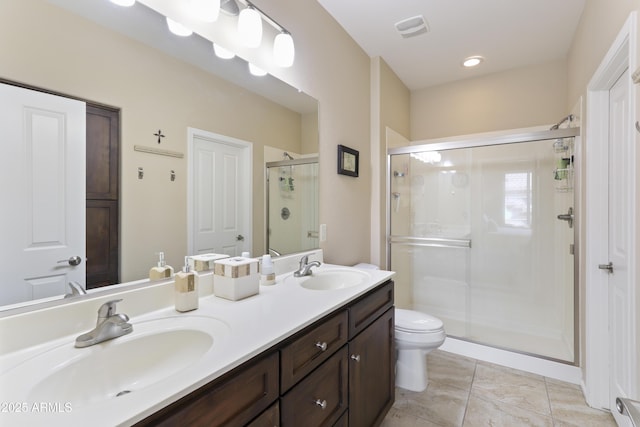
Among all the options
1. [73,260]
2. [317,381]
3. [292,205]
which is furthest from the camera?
[292,205]

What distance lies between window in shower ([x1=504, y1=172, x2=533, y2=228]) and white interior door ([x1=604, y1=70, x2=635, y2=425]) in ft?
3.30

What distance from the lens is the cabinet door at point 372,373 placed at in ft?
4.24

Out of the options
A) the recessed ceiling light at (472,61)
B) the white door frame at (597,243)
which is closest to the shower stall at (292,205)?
the white door frame at (597,243)

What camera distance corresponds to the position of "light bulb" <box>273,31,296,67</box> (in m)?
1.63

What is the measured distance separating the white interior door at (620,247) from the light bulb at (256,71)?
1.77 metres

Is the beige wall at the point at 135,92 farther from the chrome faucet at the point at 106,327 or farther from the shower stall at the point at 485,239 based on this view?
the shower stall at the point at 485,239

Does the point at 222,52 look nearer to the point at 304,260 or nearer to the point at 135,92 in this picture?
the point at 135,92

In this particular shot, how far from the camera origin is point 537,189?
267 centimetres

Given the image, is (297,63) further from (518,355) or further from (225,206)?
(518,355)

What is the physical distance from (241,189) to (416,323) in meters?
1.41

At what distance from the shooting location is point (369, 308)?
142 centimetres

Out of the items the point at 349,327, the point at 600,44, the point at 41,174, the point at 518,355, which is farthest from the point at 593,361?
the point at 41,174

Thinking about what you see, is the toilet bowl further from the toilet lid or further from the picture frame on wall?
the picture frame on wall

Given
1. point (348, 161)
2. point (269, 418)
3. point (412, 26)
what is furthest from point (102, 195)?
point (412, 26)
